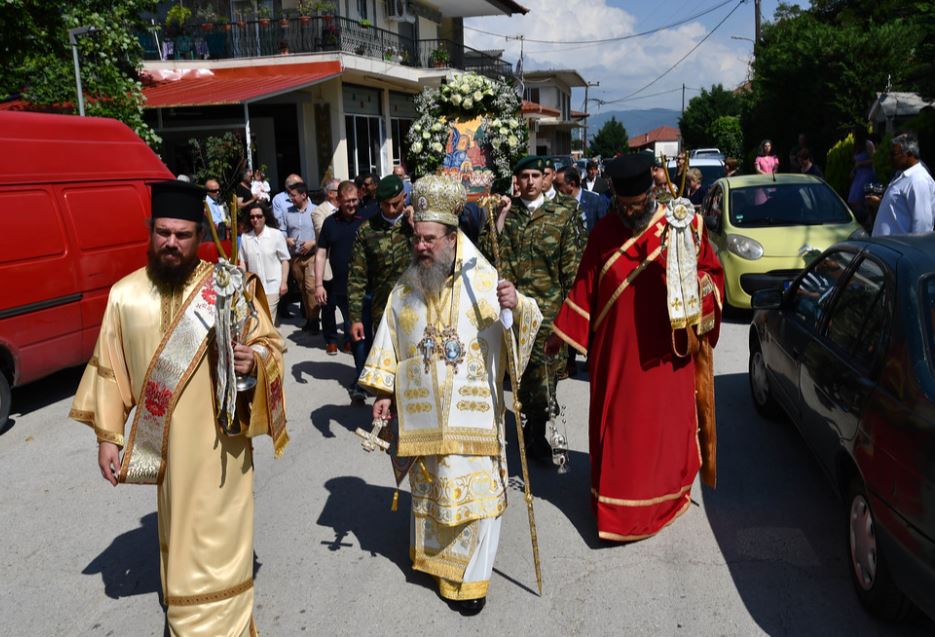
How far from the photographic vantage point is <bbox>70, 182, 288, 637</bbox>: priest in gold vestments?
344cm

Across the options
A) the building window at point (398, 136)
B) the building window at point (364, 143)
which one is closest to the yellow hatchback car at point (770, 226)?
the building window at point (364, 143)

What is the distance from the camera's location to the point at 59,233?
739cm

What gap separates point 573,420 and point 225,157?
1464 cm

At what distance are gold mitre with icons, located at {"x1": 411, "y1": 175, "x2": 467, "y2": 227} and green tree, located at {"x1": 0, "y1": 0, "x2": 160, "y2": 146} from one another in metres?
10.8

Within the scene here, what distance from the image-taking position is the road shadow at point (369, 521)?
4.62 metres

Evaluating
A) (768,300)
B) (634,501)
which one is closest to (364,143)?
(768,300)

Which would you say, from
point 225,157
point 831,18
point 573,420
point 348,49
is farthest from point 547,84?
point 573,420

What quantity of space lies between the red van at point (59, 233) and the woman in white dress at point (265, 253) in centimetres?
103

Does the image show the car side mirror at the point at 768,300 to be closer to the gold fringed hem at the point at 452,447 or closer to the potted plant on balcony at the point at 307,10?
the gold fringed hem at the point at 452,447

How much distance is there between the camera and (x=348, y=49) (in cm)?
2334

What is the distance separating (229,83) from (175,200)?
19.6 m

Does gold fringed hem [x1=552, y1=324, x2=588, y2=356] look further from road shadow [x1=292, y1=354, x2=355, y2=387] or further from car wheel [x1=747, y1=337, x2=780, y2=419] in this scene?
road shadow [x1=292, y1=354, x2=355, y2=387]

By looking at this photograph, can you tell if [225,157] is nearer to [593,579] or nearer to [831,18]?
[593,579]

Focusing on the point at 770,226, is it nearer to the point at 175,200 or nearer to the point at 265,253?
the point at 265,253
